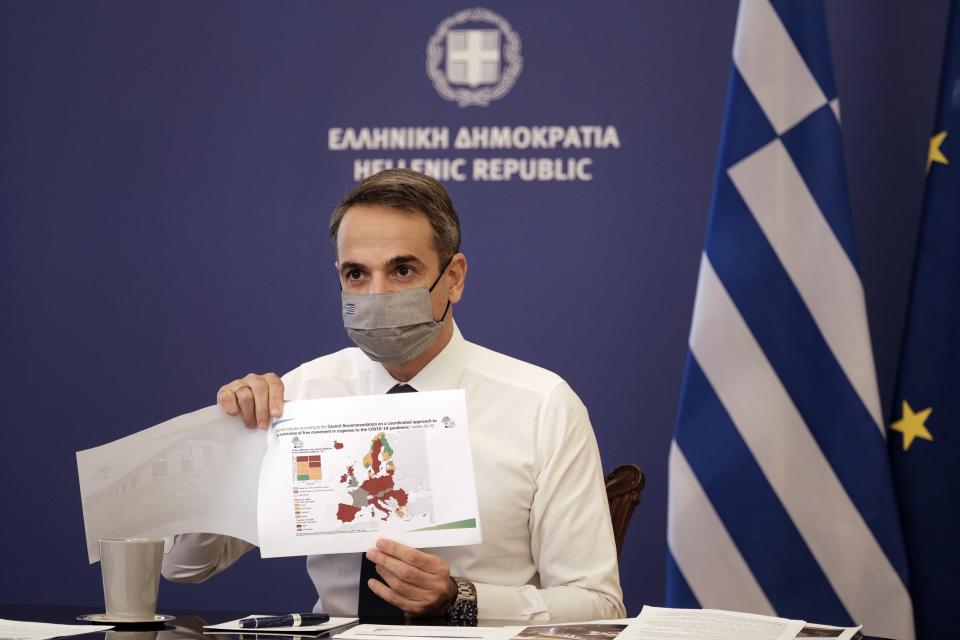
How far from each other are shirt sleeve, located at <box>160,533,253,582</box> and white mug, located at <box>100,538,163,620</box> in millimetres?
468

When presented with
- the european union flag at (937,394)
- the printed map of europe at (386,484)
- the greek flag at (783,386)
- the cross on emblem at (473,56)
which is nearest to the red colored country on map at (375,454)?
the printed map of europe at (386,484)

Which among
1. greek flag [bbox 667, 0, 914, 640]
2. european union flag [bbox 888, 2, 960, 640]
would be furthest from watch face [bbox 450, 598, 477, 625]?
european union flag [bbox 888, 2, 960, 640]

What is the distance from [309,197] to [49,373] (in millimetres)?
1148

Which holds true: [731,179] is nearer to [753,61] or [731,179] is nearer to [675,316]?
[753,61]

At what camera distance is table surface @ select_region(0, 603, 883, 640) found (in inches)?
57.9

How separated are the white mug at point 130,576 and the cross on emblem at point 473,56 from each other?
2561mm

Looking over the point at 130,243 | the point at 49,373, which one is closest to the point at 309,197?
the point at 130,243

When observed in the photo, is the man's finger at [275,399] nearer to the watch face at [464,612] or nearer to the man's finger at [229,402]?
the man's finger at [229,402]

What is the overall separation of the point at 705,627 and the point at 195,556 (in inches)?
40.4

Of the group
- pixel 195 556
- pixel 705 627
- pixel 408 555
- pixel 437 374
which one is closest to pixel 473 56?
pixel 437 374

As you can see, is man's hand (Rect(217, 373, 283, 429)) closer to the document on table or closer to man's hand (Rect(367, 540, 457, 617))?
the document on table

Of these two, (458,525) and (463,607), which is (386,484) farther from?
(463,607)

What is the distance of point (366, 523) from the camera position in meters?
1.66

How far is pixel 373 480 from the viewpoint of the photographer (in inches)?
65.8
